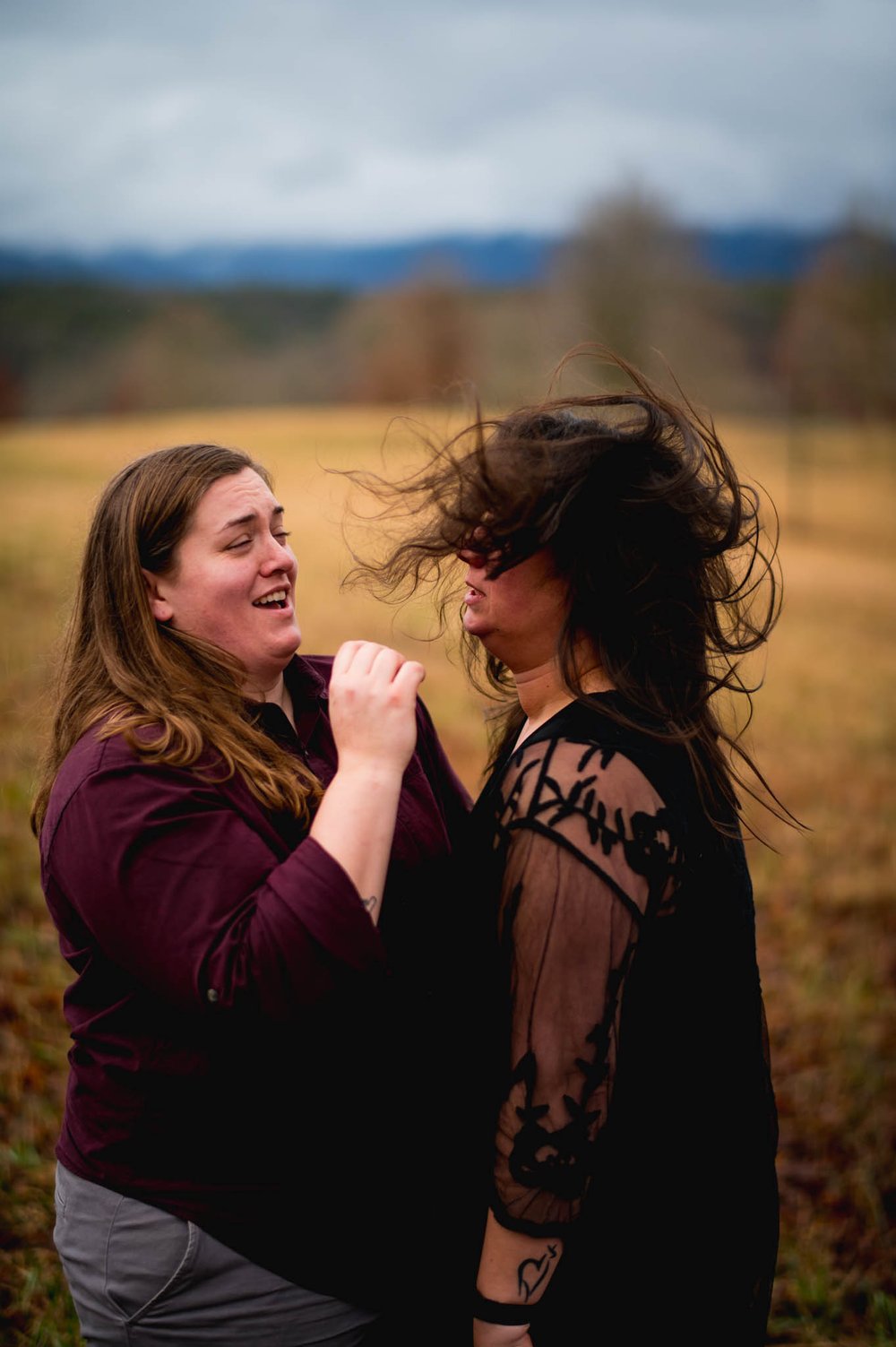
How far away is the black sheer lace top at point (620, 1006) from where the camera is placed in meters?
1.83

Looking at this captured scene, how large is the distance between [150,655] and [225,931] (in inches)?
26.1

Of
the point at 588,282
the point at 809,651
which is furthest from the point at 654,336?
the point at 809,651

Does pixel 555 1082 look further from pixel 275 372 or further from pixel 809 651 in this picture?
pixel 275 372

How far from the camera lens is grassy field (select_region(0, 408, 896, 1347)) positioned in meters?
3.64

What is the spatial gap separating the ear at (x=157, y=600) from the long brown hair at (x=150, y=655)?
16 millimetres

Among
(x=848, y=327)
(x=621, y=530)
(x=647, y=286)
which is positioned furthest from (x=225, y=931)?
(x=647, y=286)

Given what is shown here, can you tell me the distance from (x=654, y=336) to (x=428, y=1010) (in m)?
40.1

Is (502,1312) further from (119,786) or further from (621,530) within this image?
(621,530)

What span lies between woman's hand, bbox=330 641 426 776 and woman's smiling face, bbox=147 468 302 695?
0.34 meters

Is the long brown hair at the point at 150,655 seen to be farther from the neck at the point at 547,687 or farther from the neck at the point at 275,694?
the neck at the point at 547,687

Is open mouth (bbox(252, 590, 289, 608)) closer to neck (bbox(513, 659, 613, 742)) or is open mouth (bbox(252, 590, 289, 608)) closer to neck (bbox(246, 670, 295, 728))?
neck (bbox(246, 670, 295, 728))

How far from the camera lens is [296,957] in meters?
1.71

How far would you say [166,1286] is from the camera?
1995 millimetres

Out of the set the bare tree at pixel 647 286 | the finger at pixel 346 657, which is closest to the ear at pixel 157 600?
the finger at pixel 346 657
